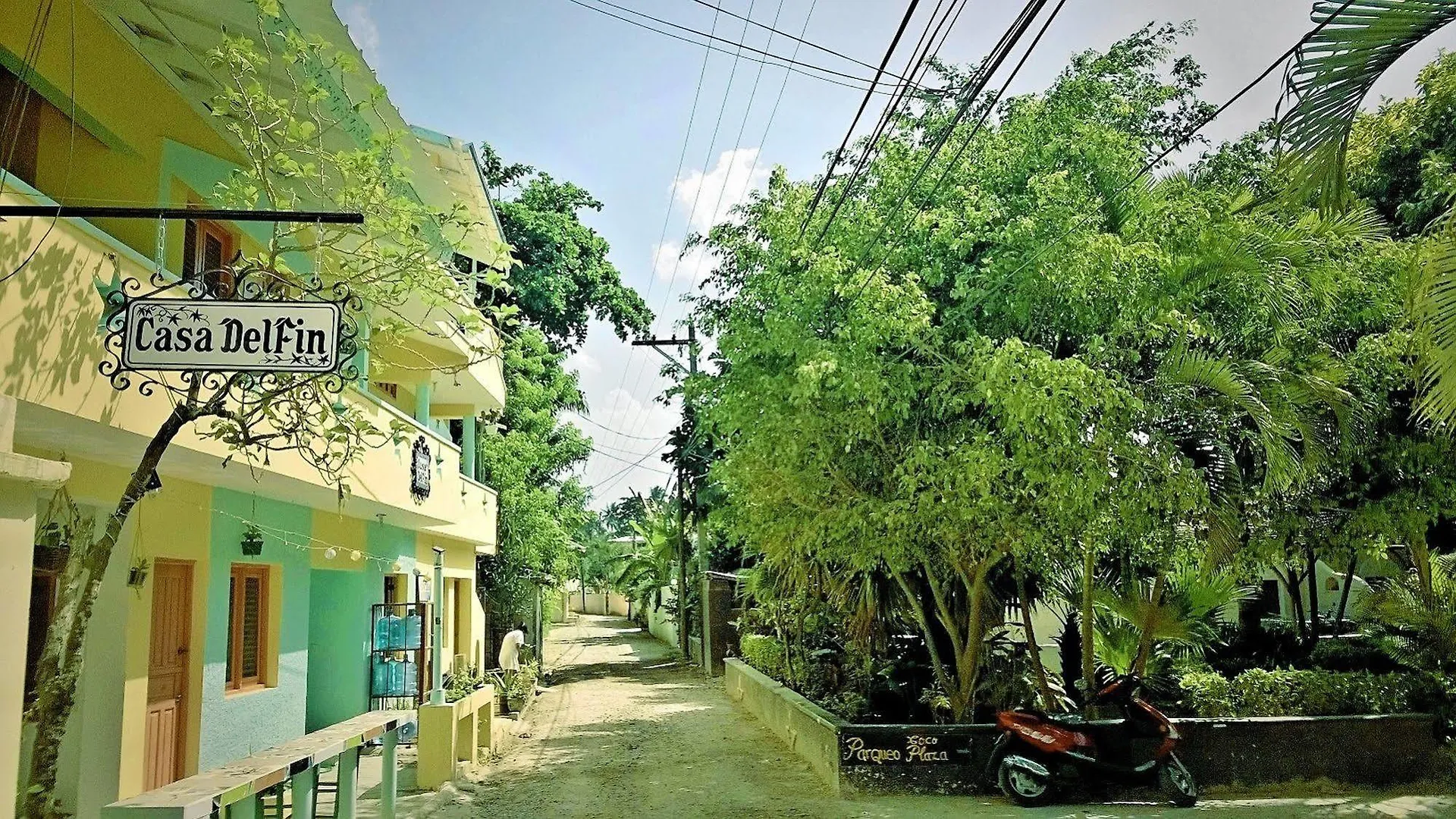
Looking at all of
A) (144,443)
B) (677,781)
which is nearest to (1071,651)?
(677,781)

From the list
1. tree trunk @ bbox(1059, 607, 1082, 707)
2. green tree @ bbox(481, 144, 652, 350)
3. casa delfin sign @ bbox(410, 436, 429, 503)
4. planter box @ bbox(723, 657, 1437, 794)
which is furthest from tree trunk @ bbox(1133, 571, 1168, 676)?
green tree @ bbox(481, 144, 652, 350)

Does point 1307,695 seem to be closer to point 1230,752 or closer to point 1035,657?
point 1230,752

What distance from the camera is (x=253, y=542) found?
1080cm

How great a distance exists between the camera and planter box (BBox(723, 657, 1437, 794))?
10.8 metres

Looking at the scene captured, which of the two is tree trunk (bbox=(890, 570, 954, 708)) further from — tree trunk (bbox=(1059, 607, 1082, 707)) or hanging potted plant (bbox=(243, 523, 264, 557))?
hanging potted plant (bbox=(243, 523, 264, 557))

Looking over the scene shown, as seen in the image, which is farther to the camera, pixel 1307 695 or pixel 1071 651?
pixel 1071 651

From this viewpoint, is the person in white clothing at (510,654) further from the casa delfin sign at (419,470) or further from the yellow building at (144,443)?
the yellow building at (144,443)

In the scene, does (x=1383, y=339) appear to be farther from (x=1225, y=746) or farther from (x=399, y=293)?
(x=399, y=293)

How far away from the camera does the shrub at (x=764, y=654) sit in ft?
60.0

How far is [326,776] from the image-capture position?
498 inches

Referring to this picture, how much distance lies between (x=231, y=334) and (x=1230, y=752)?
1015 cm

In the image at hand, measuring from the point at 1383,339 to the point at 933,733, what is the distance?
5995mm

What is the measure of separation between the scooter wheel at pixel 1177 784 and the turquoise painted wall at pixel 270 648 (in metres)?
9.16

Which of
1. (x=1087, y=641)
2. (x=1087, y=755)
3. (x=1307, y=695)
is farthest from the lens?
(x=1087, y=641)
